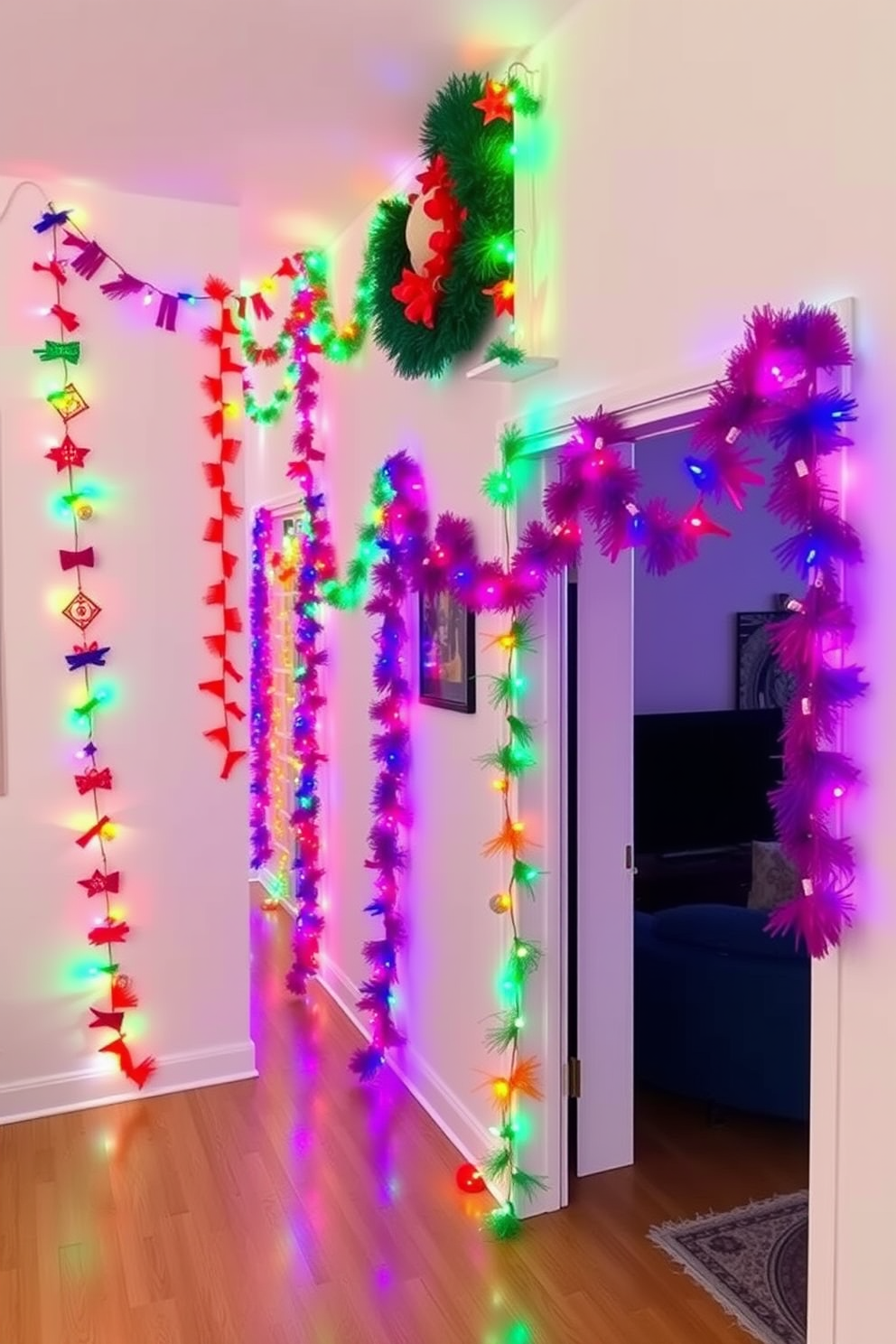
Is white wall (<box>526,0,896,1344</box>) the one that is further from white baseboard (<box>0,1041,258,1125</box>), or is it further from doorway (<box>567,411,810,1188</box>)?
white baseboard (<box>0,1041,258,1125</box>)

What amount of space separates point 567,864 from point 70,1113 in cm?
196

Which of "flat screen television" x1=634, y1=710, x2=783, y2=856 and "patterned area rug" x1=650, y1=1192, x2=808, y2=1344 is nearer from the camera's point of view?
"patterned area rug" x1=650, y1=1192, x2=808, y2=1344

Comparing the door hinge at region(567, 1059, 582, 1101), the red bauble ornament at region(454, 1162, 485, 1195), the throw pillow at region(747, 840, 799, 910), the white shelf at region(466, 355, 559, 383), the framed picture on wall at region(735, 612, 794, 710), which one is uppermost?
the white shelf at region(466, 355, 559, 383)

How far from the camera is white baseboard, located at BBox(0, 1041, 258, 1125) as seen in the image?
354cm

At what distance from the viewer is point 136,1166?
3.20 meters

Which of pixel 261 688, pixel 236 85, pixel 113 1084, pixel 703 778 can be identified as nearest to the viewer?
pixel 236 85

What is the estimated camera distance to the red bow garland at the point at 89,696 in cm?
352

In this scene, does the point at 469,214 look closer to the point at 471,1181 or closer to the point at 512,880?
the point at 512,880

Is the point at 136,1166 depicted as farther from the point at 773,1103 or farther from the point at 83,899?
the point at 773,1103

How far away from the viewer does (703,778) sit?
16.7ft

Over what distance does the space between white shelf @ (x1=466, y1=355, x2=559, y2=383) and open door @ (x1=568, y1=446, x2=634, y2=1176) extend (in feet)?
1.79

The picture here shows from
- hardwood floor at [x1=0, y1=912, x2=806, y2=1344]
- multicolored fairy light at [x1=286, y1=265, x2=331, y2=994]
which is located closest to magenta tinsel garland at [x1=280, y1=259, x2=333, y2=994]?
multicolored fairy light at [x1=286, y1=265, x2=331, y2=994]

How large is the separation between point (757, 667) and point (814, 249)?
3.89m

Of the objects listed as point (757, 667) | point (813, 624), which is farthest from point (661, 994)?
point (757, 667)
